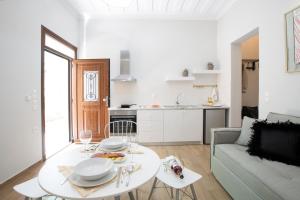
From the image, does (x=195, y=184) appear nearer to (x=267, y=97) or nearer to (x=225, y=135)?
(x=225, y=135)

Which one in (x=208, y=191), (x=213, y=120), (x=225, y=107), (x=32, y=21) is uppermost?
(x=32, y=21)

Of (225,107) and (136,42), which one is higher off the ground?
(136,42)

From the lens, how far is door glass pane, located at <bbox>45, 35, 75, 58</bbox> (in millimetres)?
3304

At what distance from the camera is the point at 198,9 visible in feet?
13.2

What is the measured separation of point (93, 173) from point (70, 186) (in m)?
0.13

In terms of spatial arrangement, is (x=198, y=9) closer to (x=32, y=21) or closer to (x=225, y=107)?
(x=225, y=107)

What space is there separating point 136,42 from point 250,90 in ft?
11.0

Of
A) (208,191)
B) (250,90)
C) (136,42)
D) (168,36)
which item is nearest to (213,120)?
(250,90)

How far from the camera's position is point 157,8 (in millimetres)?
3963

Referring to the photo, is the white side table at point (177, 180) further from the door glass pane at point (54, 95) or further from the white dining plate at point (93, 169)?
the door glass pane at point (54, 95)

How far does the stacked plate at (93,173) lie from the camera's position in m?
0.96

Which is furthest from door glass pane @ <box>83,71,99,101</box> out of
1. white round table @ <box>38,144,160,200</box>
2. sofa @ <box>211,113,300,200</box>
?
sofa @ <box>211,113,300,200</box>

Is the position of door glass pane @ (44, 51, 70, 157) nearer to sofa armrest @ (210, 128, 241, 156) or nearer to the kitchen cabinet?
the kitchen cabinet

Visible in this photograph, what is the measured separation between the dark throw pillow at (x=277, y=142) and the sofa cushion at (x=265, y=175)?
70 millimetres
